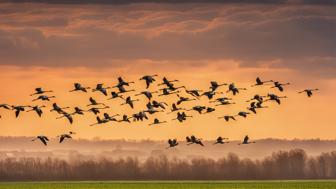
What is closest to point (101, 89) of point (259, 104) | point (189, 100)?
point (189, 100)

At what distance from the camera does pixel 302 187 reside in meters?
96.2

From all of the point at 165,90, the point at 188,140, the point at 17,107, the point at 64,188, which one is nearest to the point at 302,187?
the point at 64,188

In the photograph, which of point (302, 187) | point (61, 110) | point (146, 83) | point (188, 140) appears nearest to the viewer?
point (146, 83)

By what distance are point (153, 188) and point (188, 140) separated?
34.9m

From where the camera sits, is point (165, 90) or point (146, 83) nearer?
point (146, 83)

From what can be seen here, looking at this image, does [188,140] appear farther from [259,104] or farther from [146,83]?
[146,83]

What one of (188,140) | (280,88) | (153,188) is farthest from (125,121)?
(153,188)

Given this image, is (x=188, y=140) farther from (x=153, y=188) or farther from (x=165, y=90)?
(x=153, y=188)

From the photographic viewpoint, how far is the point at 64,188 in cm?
9644

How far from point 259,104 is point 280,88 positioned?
2080mm

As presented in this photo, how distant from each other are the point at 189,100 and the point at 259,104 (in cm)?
551

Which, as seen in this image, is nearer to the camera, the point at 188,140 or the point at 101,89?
the point at 101,89

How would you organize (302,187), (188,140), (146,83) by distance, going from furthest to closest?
(302,187), (188,140), (146,83)

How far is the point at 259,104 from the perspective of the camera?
5941cm
